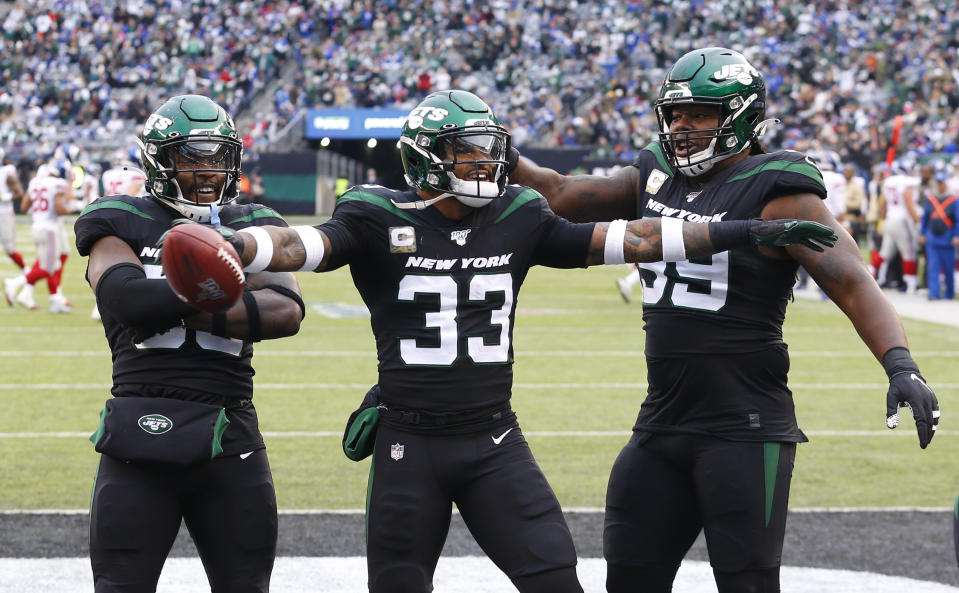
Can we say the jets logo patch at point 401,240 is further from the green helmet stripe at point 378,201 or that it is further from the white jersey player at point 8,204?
the white jersey player at point 8,204

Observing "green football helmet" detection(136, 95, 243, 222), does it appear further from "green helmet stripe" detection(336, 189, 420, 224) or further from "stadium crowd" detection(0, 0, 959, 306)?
"stadium crowd" detection(0, 0, 959, 306)

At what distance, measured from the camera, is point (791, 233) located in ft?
11.4

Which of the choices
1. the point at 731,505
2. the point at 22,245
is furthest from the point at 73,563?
the point at 22,245

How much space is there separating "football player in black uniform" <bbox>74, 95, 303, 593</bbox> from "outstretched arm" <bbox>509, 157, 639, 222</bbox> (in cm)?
116

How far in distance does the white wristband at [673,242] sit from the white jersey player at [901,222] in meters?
15.4

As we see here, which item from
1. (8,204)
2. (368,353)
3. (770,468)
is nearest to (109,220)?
(770,468)

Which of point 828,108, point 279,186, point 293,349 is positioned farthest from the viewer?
point 279,186

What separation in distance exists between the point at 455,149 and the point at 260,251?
0.65 metres

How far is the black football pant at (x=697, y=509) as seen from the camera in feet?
12.3

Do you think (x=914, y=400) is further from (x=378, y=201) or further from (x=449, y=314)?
(x=378, y=201)

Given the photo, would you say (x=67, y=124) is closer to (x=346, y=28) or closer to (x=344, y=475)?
(x=346, y=28)

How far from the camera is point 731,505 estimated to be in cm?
378

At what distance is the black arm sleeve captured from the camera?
347 centimetres

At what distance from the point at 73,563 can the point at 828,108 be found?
2984 cm
